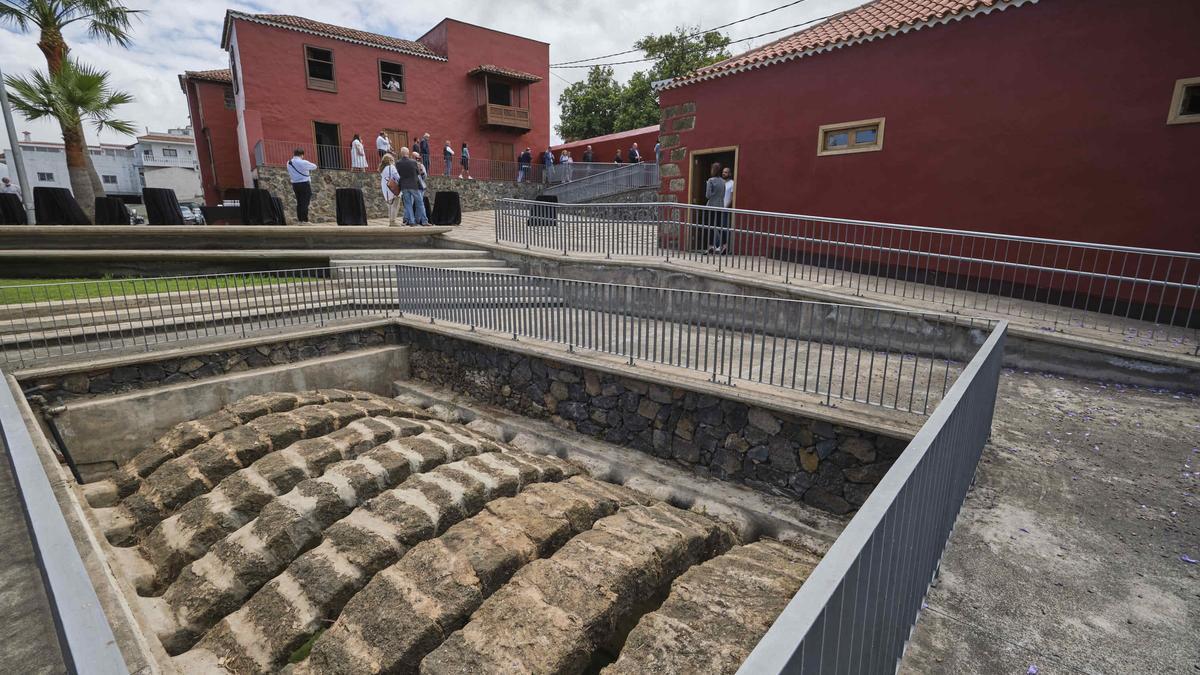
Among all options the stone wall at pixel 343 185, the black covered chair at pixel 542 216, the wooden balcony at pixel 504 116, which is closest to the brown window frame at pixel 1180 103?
the black covered chair at pixel 542 216

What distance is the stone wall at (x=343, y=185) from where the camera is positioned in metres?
19.0

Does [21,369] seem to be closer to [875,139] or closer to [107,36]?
[875,139]

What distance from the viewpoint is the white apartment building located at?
44688mm

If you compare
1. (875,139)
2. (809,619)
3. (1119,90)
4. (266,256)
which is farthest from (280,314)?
(1119,90)

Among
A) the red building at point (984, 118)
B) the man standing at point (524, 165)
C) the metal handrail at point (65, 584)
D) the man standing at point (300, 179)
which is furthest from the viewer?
the man standing at point (524, 165)

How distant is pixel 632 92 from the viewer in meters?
36.9

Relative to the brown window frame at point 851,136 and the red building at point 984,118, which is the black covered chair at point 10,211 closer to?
the red building at point 984,118

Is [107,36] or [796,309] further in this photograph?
[107,36]

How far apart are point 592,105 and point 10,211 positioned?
33614 millimetres

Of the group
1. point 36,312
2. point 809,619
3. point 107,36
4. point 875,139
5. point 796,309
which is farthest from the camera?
point 107,36

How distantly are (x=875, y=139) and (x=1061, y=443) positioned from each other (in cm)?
746

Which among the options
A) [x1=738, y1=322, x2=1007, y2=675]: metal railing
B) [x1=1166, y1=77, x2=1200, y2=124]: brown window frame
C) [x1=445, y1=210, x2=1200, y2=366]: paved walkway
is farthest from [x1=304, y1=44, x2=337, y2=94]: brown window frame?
[x1=738, y1=322, x2=1007, y2=675]: metal railing

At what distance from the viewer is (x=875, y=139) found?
34.2 ft

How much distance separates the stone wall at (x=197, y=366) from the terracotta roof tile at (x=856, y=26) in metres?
9.39
